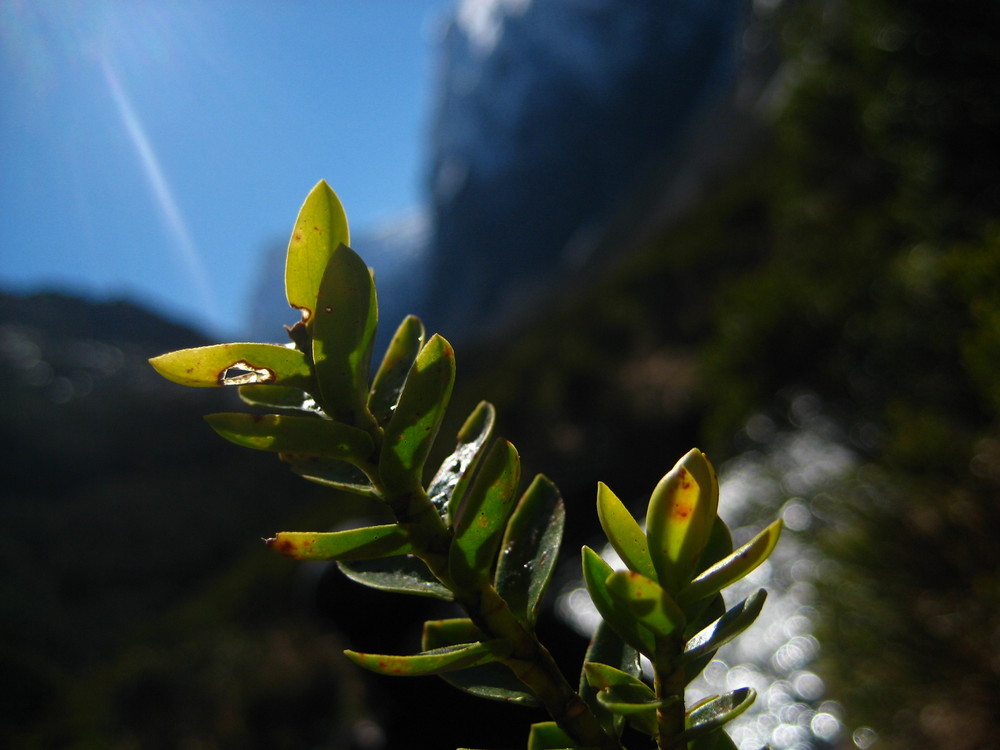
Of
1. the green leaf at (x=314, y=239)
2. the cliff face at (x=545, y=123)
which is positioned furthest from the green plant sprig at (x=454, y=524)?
the cliff face at (x=545, y=123)

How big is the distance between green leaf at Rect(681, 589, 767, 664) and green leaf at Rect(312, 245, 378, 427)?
0.22 feet

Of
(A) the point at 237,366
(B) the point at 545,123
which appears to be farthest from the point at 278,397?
(B) the point at 545,123

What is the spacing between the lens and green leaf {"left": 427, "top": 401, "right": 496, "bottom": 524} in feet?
0.37

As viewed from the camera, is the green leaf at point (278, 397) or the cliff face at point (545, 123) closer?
the green leaf at point (278, 397)

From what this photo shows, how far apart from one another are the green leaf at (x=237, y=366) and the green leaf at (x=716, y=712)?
0.28 ft

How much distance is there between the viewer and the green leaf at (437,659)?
10cm

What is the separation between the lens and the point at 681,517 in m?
0.10

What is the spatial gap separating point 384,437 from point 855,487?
2.78 feet

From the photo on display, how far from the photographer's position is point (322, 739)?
2.21 meters

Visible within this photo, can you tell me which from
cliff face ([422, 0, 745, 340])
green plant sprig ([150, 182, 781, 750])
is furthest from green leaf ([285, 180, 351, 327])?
cliff face ([422, 0, 745, 340])

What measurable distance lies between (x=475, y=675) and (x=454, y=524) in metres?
0.03

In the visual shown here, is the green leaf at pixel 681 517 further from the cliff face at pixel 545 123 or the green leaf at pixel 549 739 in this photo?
the cliff face at pixel 545 123

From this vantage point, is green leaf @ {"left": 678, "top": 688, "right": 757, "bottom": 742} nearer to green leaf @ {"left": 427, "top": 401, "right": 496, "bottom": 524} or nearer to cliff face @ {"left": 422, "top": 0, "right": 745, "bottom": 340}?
green leaf @ {"left": 427, "top": 401, "right": 496, "bottom": 524}

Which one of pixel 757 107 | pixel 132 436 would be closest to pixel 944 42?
pixel 757 107
